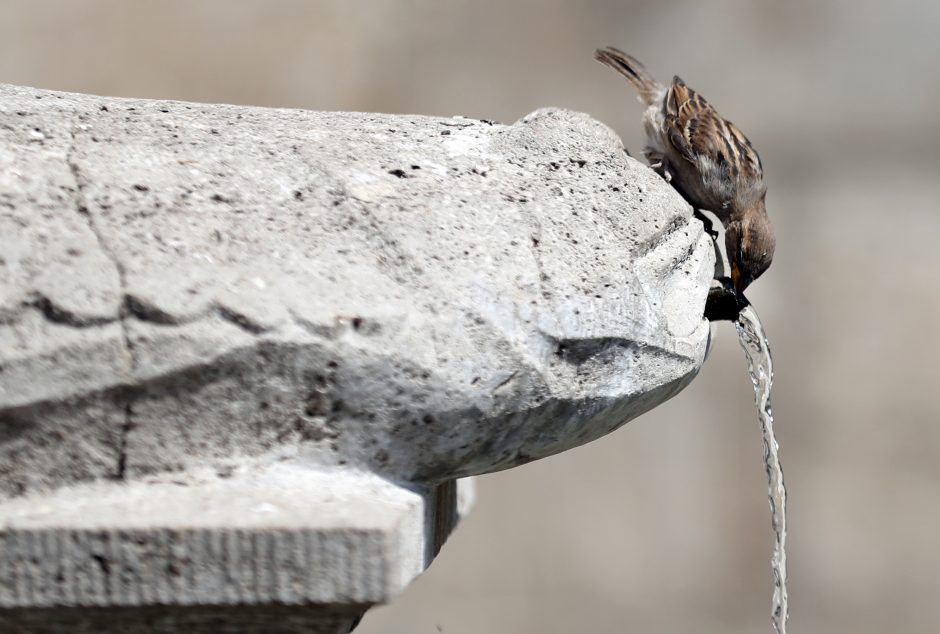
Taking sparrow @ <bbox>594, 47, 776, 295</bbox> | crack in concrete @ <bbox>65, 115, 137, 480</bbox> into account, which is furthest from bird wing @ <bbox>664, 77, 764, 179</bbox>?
crack in concrete @ <bbox>65, 115, 137, 480</bbox>

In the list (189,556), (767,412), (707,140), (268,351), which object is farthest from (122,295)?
(707,140)

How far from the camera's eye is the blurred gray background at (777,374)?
14.1ft

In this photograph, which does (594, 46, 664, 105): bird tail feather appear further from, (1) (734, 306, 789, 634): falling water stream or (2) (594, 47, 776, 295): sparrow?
(1) (734, 306, 789, 634): falling water stream

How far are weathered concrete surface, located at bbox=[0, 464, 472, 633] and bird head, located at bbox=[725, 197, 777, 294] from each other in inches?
70.1

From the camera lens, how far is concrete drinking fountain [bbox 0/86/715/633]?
1200mm

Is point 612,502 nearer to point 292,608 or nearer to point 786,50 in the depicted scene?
point 786,50

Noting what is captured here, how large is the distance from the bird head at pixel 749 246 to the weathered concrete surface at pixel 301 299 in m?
1.34

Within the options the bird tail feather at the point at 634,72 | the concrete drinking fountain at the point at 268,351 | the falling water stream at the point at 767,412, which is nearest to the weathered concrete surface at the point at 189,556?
the concrete drinking fountain at the point at 268,351

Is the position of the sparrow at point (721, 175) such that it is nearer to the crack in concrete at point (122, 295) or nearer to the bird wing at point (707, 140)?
the bird wing at point (707, 140)

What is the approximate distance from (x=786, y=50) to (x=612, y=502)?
1.82 meters

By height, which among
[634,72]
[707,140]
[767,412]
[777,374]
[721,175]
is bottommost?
[767,412]

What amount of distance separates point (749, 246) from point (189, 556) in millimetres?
1992

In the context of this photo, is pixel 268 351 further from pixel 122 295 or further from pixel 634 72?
pixel 634 72

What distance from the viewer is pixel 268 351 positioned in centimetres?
127
